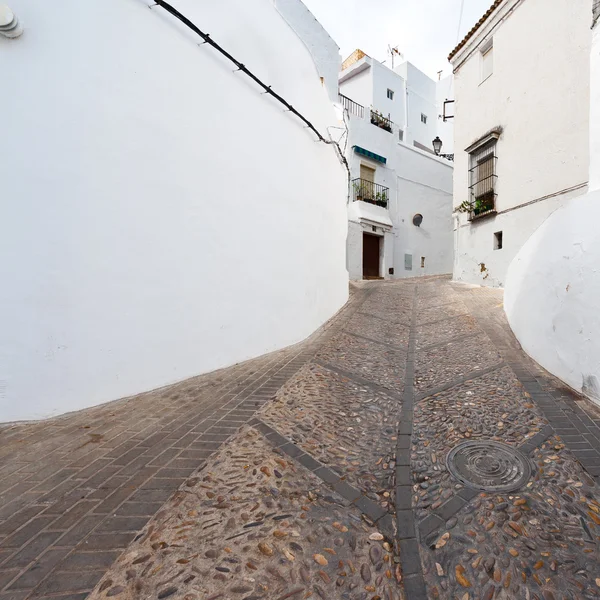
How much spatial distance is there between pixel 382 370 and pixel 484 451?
158cm

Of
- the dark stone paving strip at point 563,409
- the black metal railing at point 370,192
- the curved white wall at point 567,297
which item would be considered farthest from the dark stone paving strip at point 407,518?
the black metal railing at point 370,192

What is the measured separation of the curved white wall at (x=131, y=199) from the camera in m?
2.54

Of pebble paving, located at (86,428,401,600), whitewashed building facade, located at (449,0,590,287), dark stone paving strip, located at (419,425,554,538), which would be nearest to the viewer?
pebble paving, located at (86,428,401,600)

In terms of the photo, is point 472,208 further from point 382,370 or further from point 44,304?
point 44,304

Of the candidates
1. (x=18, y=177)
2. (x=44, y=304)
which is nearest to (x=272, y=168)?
(x=18, y=177)

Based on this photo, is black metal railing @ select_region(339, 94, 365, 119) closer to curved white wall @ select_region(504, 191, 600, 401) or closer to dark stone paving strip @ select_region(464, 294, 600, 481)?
curved white wall @ select_region(504, 191, 600, 401)

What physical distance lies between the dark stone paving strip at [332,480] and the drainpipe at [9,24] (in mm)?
3398

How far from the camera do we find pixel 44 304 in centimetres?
261

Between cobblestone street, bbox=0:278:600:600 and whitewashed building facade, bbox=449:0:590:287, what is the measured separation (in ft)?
22.6

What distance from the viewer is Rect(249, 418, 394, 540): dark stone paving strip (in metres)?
1.65

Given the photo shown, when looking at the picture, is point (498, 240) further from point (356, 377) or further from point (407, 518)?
point (407, 518)

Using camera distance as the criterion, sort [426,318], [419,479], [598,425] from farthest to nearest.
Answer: [426,318], [598,425], [419,479]

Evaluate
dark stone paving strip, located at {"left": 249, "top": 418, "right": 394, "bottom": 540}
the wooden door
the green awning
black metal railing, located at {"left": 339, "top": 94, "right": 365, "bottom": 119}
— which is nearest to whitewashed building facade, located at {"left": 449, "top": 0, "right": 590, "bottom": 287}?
the green awning

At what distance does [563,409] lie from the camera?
2564 millimetres
